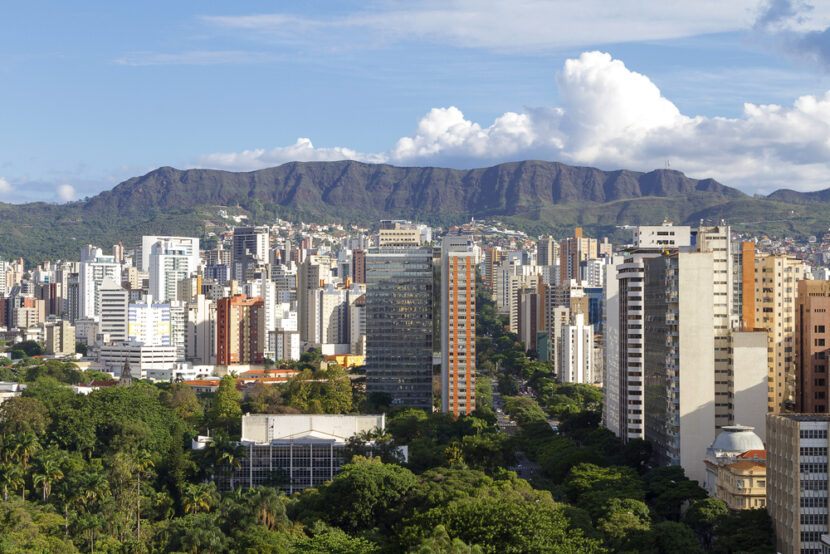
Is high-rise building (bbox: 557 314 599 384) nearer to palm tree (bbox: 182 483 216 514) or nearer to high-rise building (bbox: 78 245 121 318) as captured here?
palm tree (bbox: 182 483 216 514)

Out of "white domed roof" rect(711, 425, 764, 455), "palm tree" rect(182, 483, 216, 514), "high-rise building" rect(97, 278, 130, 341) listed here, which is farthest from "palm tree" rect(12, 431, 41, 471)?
"high-rise building" rect(97, 278, 130, 341)

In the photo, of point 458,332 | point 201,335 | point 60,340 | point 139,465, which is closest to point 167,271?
point 60,340

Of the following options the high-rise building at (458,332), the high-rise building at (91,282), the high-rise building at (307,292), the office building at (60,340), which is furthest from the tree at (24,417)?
the high-rise building at (91,282)

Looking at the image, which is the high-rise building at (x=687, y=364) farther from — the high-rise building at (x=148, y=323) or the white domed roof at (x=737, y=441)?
the high-rise building at (x=148, y=323)

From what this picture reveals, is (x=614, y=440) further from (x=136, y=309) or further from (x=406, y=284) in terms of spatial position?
(x=136, y=309)

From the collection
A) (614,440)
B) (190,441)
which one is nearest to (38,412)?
(190,441)
